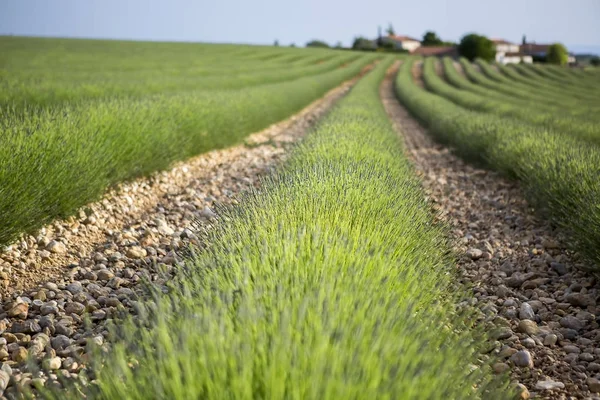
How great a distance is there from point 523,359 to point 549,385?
199 mm

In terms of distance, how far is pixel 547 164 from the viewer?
200 inches

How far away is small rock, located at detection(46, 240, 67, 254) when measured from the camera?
374 centimetres

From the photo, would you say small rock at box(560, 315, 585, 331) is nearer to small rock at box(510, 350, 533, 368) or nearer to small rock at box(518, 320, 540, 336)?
small rock at box(518, 320, 540, 336)

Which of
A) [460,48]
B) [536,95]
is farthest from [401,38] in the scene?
[536,95]

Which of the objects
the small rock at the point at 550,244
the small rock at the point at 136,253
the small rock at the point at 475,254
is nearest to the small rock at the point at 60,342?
the small rock at the point at 136,253

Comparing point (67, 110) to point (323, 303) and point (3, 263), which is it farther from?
point (323, 303)

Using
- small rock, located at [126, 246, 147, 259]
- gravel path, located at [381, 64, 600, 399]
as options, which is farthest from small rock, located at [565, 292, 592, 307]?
small rock, located at [126, 246, 147, 259]

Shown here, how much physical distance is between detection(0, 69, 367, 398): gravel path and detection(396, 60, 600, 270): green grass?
215 centimetres

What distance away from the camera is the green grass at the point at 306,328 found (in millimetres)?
1413

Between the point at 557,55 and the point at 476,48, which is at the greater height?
the point at 476,48

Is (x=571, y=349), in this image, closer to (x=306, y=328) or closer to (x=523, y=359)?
(x=523, y=359)

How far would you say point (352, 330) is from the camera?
1681 millimetres

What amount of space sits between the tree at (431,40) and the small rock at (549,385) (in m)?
74.4

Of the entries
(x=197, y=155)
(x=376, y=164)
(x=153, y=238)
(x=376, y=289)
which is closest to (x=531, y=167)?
(x=376, y=164)
